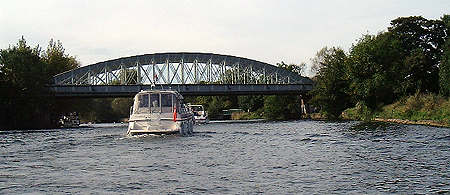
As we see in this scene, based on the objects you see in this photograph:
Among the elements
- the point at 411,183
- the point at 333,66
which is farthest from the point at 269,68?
the point at 411,183

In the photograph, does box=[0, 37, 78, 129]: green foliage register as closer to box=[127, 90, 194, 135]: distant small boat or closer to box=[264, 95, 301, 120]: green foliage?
box=[127, 90, 194, 135]: distant small boat

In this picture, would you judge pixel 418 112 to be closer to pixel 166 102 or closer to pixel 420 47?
pixel 166 102

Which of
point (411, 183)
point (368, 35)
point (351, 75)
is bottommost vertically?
point (411, 183)

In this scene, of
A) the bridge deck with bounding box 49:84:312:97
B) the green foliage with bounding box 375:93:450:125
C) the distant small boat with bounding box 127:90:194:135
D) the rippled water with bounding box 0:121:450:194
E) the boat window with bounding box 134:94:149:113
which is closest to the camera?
the rippled water with bounding box 0:121:450:194

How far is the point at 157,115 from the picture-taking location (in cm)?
4272

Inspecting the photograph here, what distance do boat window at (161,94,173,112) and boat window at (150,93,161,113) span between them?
387mm

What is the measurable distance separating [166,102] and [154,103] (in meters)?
0.97

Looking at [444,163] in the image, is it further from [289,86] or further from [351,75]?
[289,86]

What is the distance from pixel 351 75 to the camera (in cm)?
8988

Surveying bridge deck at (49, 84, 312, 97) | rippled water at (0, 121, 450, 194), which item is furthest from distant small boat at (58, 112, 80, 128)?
rippled water at (0, 121, 450, 194)

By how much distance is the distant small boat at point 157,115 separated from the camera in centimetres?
4234

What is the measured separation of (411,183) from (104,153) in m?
16.4

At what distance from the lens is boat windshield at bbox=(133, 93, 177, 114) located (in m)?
45.1

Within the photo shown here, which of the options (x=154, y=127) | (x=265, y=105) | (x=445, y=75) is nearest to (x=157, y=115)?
(x=154, y=127)
